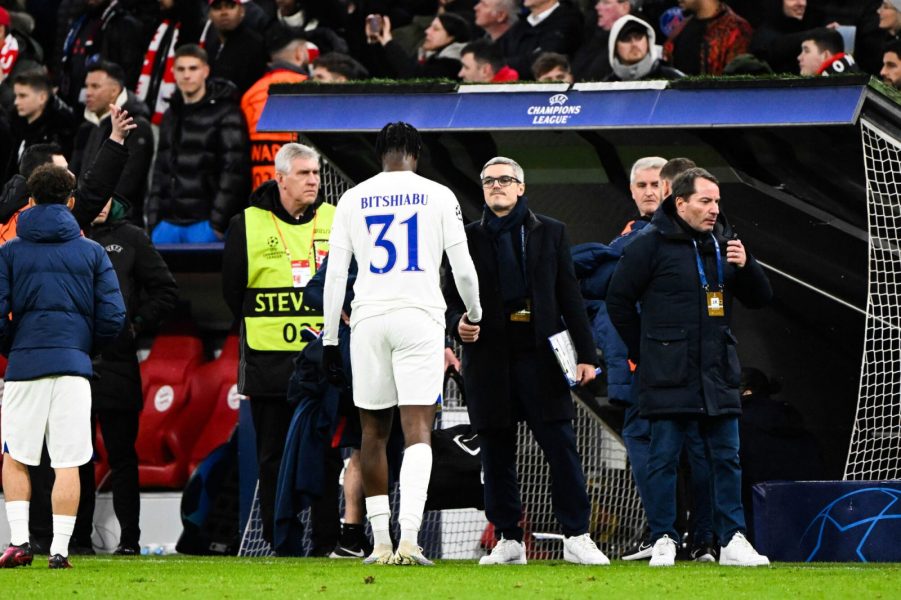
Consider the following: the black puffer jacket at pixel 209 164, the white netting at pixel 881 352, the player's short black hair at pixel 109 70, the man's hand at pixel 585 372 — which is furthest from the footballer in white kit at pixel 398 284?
the player's short black hair at pixel 109 70

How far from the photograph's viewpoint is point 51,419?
28.6ft

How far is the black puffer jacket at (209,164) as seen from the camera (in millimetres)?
13039

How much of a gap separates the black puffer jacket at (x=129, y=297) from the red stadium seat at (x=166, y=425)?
163cm

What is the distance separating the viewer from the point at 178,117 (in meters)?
13.6

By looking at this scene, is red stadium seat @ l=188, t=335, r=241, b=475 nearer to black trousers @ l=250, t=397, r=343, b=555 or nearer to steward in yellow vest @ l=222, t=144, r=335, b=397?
black trousers @ l=250, t=397, r=343, b=555

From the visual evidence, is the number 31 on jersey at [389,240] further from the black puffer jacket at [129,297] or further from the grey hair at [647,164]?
the black puffer jacket at [129,297]

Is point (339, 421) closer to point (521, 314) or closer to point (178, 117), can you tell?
point (521, 314)

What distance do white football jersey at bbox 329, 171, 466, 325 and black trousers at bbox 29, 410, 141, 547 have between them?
326 centimetres

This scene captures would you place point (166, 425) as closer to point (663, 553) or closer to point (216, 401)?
point (216, 401)

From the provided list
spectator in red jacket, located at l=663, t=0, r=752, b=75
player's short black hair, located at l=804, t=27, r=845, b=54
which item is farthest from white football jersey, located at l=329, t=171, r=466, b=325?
spectator in red jacket, located at l=663, t=0, r=752, b=75

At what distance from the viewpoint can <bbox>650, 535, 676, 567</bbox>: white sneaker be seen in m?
8.78

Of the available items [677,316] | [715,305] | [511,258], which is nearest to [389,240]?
[511,258]

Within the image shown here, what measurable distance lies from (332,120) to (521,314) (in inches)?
99.4

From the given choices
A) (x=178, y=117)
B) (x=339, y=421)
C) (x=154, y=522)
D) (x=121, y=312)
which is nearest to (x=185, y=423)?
(x=154, y=522)
